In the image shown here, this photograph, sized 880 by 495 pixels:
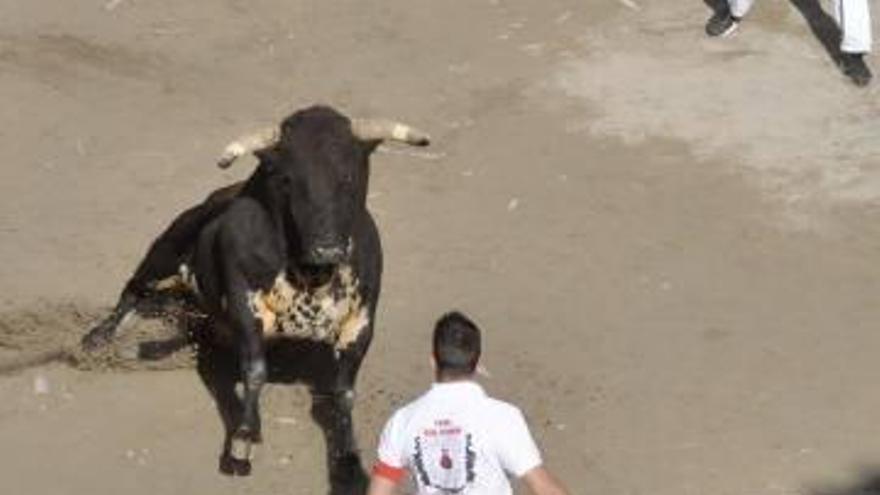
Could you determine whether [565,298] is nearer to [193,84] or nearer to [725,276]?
[725,276]

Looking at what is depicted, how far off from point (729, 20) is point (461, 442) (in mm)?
8425

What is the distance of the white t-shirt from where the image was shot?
6.21 metres

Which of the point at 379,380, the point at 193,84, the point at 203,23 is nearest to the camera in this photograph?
the point at 379,380

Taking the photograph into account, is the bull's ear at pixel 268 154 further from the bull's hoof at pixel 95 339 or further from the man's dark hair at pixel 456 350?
the man's dark hair at pixel 456 350

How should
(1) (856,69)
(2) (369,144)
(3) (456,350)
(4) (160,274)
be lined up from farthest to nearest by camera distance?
(1) (856,69)
(4) (160,274)
(2) (369,144)
(3) (456,350)

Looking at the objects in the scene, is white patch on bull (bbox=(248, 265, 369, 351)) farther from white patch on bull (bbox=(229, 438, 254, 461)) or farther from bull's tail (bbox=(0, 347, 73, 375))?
bull's tail (bbox=(0, 347, 73, 375))

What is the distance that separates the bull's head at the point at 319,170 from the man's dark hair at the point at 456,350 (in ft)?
7.23

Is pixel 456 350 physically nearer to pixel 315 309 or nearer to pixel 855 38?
pixel 315 309

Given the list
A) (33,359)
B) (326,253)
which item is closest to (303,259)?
(326,253)

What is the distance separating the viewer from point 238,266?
8805mm

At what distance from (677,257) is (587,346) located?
125cm

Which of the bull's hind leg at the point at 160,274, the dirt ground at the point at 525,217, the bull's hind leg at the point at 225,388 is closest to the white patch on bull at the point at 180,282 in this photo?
the bull's hind leg at the point at 160,274

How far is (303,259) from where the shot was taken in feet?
27.9

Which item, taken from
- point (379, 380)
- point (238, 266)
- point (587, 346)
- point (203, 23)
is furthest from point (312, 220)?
point (203, 23)
